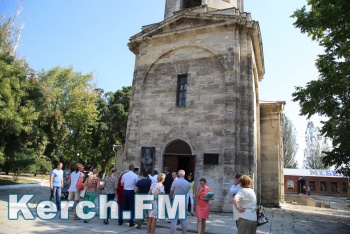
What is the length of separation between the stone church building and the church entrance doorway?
0.05 metres

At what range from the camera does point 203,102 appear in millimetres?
13445

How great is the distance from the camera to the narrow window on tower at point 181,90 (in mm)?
14297

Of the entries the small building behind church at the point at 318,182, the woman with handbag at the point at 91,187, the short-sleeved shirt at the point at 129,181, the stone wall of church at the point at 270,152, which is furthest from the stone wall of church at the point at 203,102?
the small building behind church at the point at 318,182

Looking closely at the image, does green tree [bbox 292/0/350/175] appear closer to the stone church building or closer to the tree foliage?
the stone church building

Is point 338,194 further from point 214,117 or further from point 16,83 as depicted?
point 16,83

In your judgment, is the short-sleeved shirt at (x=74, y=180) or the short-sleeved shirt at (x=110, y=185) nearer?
the short-sleeved shirt at (x=110, y=185)

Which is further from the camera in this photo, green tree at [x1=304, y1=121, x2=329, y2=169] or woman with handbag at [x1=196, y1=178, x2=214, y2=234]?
green tree at [x1=304, y1=121, x2=329, y2=169]

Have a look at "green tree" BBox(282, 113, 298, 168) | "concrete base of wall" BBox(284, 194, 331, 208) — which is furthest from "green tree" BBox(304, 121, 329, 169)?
"concrete base of wall" BBox(284, 194, 331, 208)

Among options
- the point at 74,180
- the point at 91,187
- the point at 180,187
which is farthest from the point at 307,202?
the point at 74,180

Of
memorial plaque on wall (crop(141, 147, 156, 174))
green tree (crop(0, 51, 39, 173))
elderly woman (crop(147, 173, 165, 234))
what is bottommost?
elderly woman (crop(147, 173, 165, 234))

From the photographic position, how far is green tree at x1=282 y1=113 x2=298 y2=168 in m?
48.9

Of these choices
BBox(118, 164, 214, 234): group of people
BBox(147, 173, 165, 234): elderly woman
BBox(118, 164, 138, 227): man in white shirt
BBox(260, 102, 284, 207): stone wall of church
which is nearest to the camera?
BBox(147, 173, 165, 234): elderly woman

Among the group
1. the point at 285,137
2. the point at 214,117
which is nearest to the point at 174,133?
the point at 214,117

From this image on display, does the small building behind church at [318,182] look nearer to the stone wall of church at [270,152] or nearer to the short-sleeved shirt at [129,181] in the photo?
the stone wall of church at [270,152]
